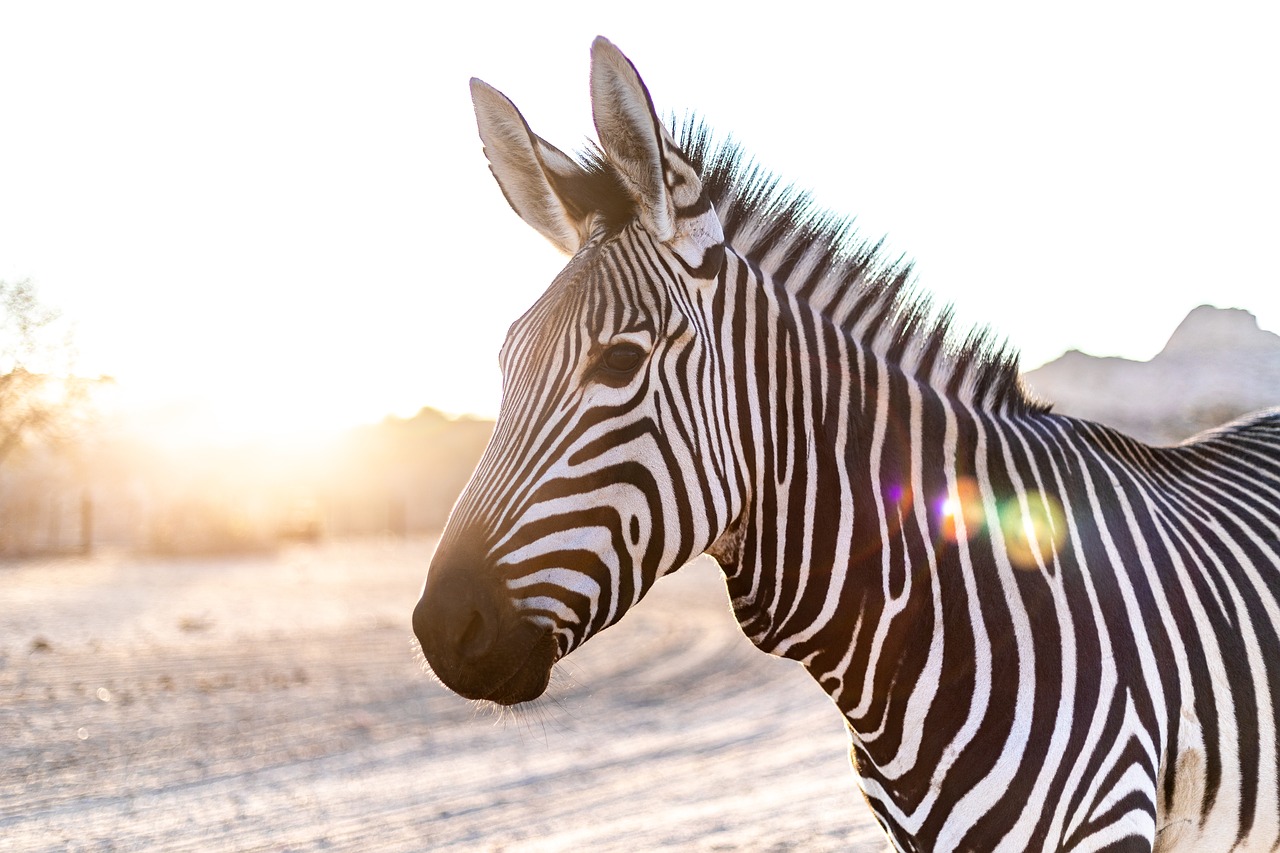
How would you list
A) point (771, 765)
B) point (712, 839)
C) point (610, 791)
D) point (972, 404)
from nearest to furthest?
point (972, 404)
point (712, 839)
point (610, 791)
point (771, 765)

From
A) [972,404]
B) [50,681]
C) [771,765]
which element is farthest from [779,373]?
[50,681]

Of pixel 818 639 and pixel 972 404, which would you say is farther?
pixel 972 404

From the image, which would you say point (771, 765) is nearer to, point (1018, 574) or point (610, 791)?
point (610, 791)

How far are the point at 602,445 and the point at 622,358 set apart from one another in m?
0.21

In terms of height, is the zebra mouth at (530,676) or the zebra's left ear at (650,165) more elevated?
the zebra's left ear at (650,165)

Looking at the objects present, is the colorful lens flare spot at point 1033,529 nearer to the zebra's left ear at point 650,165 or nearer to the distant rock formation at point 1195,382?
the zebra's left ear at point 650,165

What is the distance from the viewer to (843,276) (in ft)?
7.75

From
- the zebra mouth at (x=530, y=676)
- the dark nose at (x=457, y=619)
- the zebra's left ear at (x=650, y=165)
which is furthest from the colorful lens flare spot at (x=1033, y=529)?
the dark nose at (x=457, y=619)

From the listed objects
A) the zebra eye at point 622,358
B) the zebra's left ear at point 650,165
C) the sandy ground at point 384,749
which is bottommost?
the sandy ground at point 384,749

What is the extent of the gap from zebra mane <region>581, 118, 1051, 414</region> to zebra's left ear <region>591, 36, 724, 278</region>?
17cm

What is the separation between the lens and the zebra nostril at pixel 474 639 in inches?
70.8

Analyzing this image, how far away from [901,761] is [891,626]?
30 cm

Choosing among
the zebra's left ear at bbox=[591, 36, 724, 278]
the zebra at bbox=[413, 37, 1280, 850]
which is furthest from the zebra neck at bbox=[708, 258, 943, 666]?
the zebra's left ear at bbox=[591, 36, 724, 278]

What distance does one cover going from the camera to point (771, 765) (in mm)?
6766
